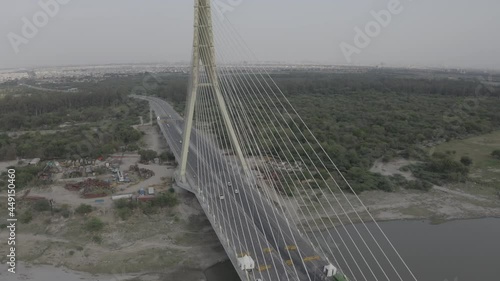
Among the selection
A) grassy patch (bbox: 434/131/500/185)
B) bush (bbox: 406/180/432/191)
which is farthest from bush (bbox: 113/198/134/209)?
grassy patch (bbox: 434/131/500/185)

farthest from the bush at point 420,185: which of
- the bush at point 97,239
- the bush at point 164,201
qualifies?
the bush at point 97,239

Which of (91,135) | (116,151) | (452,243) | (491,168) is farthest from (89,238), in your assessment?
(491,168)

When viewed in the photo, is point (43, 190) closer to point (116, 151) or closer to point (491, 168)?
point (116, 151)

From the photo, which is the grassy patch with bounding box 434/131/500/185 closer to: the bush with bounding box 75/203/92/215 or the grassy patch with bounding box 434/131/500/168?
the grassy patch with bounding box 434/131/500/168

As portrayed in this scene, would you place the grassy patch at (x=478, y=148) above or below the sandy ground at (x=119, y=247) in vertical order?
above

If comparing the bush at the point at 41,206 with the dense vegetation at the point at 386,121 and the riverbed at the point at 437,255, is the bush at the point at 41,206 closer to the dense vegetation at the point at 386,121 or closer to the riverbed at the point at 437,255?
the riverbed at the point at 437,255

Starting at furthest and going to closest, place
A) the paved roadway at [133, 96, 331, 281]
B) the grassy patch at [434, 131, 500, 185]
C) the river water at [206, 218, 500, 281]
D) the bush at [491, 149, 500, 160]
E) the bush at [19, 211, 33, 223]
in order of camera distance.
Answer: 1. the bush at [491, 149, 500, 160]
2. the grassy patch at [434, 131, 500, 185]
3. the bush at [19, 211, 33, 223]
4. the river water at [206, 218, 500, 281]
5. the paved roadway at [133, 96, 331, 281]
